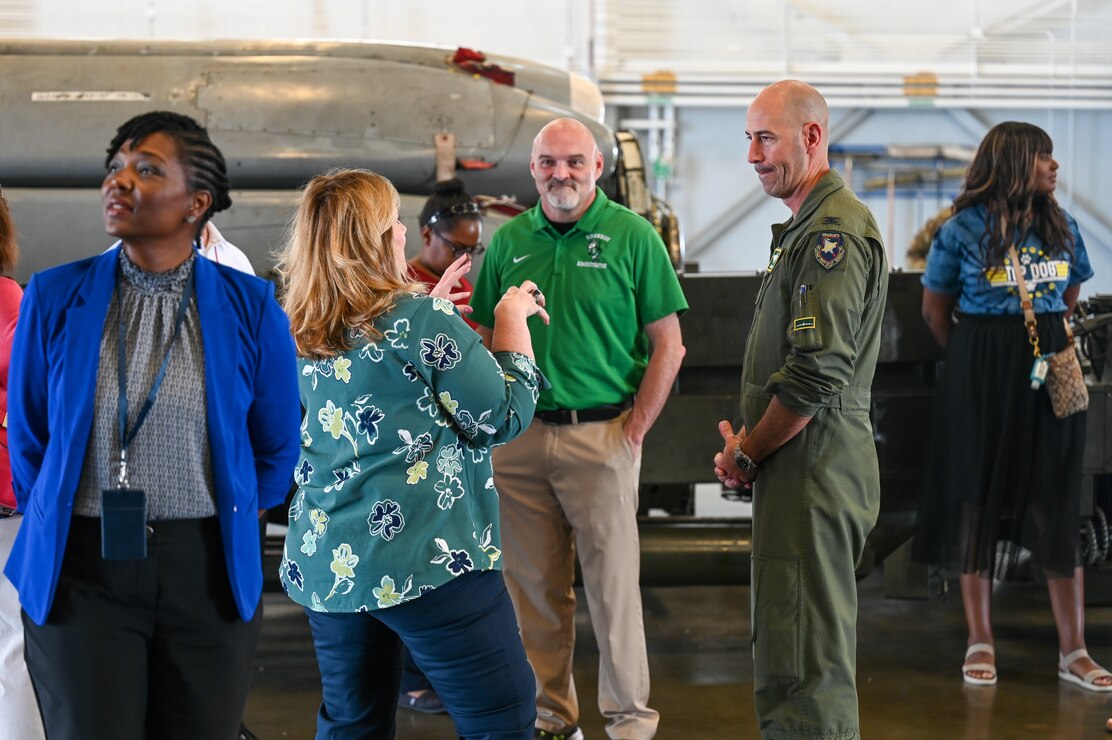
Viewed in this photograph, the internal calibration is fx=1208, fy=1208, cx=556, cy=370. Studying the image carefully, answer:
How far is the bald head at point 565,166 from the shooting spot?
3.35 m

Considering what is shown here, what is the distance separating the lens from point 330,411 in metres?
2.25

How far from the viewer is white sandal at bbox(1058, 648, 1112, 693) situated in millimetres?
3889

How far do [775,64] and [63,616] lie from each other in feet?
34.8

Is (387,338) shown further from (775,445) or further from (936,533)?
(936,533)

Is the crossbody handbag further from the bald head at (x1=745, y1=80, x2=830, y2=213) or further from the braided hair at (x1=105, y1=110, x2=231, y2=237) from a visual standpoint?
the braided hair at (x1=105, y1=110, x2=231, y2=237)

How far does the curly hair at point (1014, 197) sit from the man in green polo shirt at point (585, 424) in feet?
3.78

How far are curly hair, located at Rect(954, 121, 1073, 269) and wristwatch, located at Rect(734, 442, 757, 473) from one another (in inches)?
Result: 62.1

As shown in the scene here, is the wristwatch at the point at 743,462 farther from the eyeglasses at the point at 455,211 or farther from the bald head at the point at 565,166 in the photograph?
the eyeglasses at the point at 455,211

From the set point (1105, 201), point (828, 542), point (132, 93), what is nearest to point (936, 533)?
point (828, 542)

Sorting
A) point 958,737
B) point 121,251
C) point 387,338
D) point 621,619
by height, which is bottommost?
point 958,737

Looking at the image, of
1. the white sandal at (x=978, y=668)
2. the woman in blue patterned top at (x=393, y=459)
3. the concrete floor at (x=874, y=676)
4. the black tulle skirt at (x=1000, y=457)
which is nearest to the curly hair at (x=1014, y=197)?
the black tulle skirt at (x=1000, y=457)

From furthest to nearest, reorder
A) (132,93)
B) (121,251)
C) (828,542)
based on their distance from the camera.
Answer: (132,93)
(828,542)
(121,251)

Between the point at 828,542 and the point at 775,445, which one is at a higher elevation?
the point at 775,445

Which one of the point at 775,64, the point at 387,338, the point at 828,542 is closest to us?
the point at 387,338
